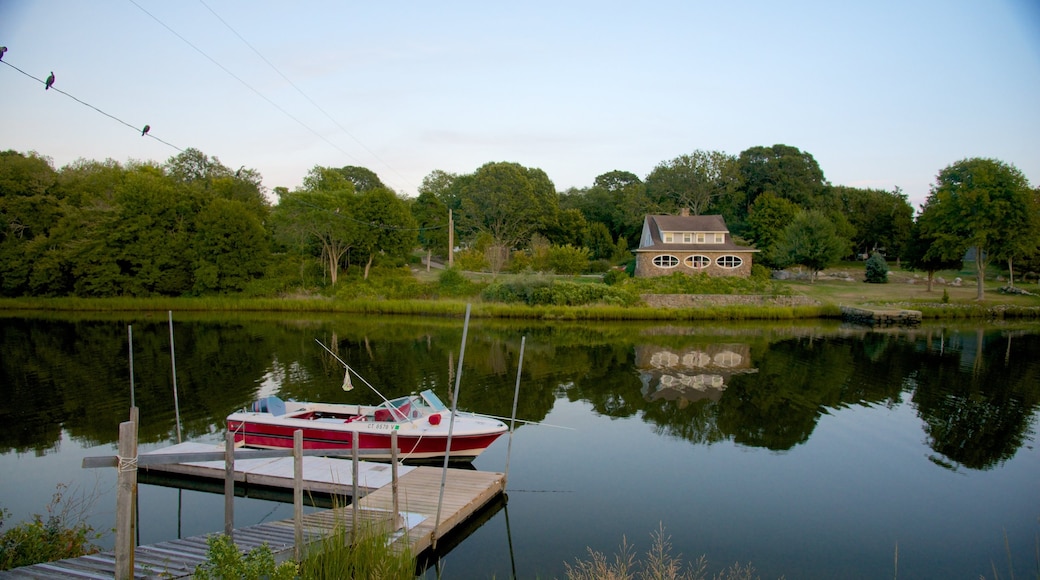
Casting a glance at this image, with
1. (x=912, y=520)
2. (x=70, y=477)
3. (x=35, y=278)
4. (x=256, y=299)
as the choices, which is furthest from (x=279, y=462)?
(x=35, y=278)

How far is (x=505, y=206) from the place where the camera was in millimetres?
62719

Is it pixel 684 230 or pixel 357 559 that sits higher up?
pixel 684 230

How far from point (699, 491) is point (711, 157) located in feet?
205

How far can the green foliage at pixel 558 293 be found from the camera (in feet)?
136

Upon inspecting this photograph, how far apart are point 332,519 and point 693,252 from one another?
4372cm

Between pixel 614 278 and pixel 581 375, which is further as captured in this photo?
pixel 614 278

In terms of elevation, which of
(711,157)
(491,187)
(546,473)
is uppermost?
(711,157)

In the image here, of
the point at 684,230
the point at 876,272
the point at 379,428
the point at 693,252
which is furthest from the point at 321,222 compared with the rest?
the point at 876,272

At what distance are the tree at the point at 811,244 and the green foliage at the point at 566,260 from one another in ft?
58.6

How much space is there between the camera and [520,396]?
19.6 metres

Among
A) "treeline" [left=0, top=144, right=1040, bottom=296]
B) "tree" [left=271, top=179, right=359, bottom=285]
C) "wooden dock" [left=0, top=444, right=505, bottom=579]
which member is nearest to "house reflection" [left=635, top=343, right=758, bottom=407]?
"wooden dock" [left=0, top=444, right=505, bottom=579]

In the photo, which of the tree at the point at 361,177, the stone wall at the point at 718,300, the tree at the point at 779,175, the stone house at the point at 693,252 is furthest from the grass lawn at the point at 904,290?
the tree at the point at 361,177

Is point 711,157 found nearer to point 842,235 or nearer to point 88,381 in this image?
point 842,235

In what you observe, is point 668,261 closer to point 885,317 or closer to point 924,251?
point 885,317
